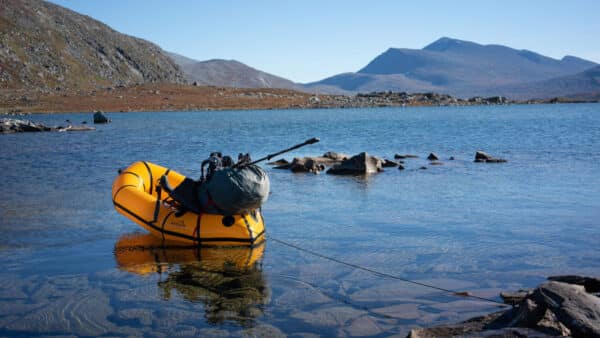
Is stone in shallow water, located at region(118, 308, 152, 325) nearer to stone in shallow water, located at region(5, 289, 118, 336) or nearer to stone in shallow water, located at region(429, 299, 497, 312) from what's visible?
stone in shallow water, located at region(5, 289, 118, 336)

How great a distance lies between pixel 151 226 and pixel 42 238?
2387 millimetres

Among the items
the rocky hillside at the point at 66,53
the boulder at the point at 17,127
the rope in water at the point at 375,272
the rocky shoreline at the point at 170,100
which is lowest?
the rope in water at the point at 375,272

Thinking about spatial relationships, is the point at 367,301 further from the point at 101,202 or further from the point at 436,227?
the point at 101,202

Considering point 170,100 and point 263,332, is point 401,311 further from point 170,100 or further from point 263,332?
point 170,100

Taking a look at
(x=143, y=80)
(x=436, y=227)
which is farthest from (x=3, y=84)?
(x=436, y=227)

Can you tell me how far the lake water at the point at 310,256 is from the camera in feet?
26.3

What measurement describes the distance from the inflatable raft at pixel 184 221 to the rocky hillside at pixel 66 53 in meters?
115

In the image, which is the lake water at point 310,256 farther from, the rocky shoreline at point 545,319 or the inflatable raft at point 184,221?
the rocky shoreline at point 545,319

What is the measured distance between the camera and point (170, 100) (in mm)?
95750

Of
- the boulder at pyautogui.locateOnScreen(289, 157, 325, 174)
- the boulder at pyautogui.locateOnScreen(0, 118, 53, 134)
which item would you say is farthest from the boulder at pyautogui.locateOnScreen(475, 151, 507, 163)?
the boulder at pyautogui.locateOnScreen(0, 118, 53, 134)

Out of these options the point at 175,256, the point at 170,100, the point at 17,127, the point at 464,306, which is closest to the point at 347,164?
the point at 175,256

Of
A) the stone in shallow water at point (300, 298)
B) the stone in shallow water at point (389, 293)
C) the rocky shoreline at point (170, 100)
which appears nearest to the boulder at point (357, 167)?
the stone in shallow water at point (389, 293)

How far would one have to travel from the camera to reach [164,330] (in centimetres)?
759

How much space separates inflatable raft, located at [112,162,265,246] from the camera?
38.2 feet
